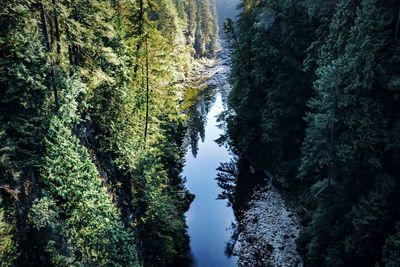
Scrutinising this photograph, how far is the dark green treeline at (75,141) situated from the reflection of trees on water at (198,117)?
22807mm

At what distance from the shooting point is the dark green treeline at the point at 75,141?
1089cm

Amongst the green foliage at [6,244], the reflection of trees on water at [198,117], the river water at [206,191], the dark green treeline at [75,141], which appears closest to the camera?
the green foliage at [6,244]

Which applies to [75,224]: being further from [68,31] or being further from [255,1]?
[255,1]

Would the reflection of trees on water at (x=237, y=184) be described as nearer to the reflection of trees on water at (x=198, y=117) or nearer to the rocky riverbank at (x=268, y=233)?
the rocky riverbank at (x=268, y=233)

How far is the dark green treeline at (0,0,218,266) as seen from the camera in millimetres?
10891

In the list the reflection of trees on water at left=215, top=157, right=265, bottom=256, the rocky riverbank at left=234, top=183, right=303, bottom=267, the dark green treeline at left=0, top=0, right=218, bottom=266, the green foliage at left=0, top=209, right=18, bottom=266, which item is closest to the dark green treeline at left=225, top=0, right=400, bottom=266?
the rocky riverbank at left=234, top=183, right=303, bottom=267

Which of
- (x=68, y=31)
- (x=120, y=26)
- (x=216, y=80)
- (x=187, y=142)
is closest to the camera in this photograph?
(x=68, y=31)

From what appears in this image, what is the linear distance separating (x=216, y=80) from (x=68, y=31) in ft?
199

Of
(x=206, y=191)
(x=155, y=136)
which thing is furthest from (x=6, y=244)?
(x=206, y=191)

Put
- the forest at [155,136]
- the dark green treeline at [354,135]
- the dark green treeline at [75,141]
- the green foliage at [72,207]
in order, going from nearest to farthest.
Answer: the dark green treeline at [75,141], the forest at [155,136], the green foliage at [72,207], the dark green treeline at [354,135]

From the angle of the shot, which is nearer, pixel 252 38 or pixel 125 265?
pixel 125 265

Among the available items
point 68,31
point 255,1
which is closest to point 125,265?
point 68,31

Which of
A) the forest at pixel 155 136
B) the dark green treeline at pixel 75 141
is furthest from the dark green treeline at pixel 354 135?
the dark green treeline at pixel 75 141

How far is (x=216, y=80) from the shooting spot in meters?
73.0
